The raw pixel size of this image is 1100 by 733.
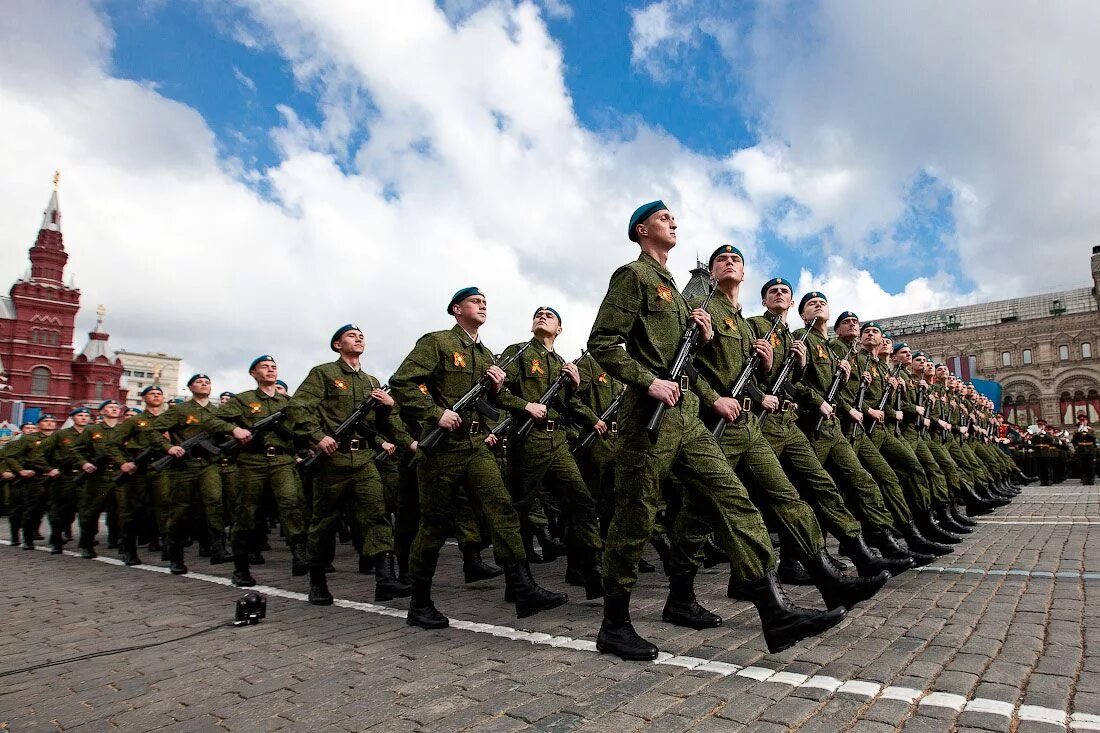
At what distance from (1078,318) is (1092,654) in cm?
6809

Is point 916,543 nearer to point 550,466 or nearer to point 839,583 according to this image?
point 839,583

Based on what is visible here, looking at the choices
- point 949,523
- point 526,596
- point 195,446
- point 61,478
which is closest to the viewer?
point 526,596

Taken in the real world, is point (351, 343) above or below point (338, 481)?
above

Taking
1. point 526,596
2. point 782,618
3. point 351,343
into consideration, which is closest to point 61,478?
point 351,343

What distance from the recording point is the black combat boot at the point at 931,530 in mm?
7332

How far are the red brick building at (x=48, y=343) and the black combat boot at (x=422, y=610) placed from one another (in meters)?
76.9

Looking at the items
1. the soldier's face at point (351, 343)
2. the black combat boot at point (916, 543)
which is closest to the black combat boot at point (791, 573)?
the black combat boot at point (916, 543)

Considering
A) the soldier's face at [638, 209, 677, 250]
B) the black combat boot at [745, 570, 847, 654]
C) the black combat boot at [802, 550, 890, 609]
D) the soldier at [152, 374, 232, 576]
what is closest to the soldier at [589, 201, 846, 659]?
the black combat boot at [745, 570, 847, 654]

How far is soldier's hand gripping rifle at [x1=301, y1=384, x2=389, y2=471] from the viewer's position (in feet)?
20.7

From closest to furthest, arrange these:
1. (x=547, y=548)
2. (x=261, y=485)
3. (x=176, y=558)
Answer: (x=261, y=485) → (x=176, y=558) → (x=547, y=548)

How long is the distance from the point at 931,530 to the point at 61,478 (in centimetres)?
1317

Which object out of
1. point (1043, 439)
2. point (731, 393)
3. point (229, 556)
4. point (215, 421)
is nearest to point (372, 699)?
point (731, 393)

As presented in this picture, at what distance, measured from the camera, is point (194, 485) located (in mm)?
9242

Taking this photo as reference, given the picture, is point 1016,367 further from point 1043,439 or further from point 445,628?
point 445,628
